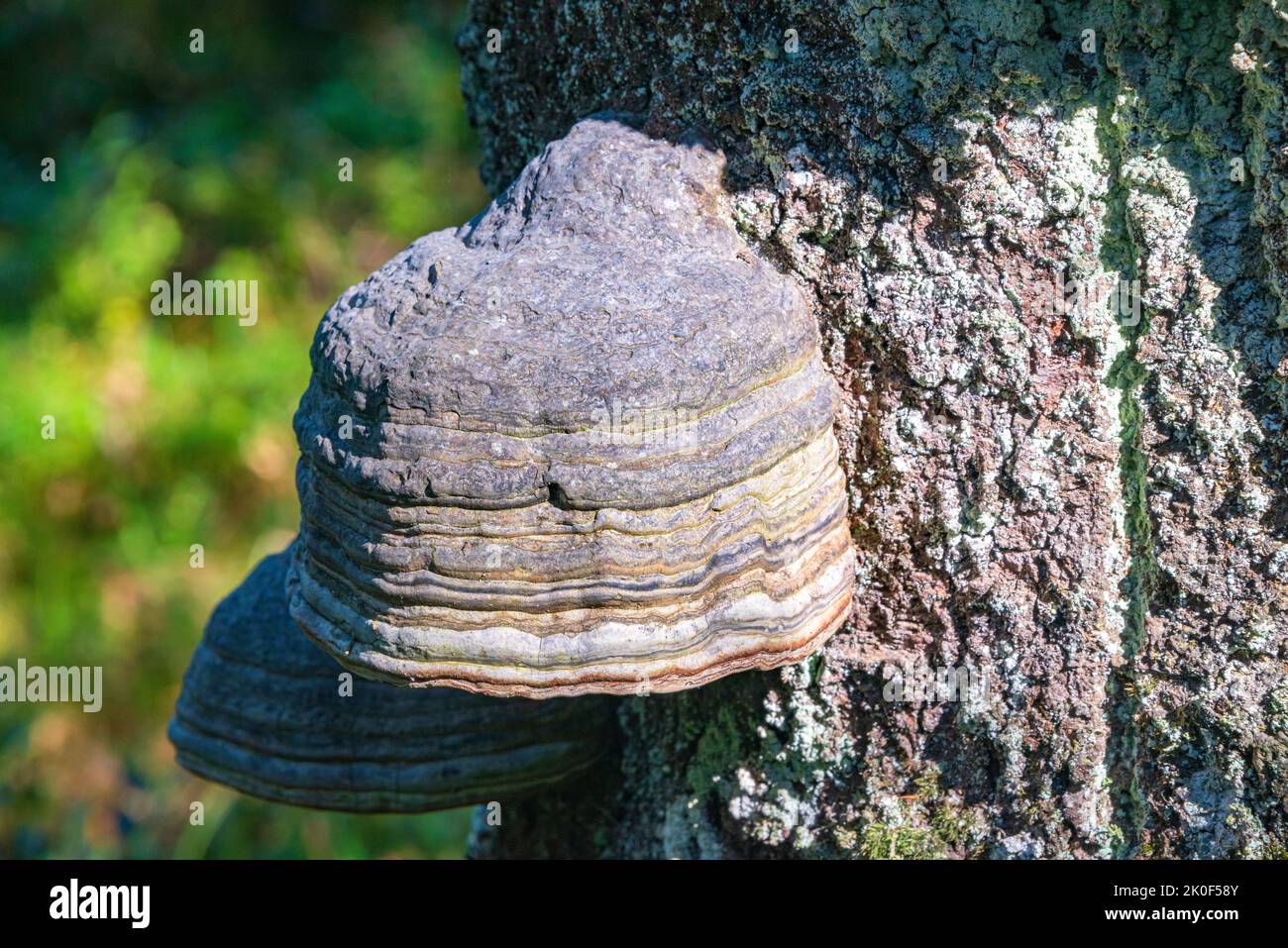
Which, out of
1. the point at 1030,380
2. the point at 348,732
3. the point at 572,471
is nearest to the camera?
the point at 572,471

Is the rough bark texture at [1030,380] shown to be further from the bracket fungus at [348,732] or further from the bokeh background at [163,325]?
the bokeh background at [163,325]

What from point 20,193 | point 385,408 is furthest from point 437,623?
point 20,193

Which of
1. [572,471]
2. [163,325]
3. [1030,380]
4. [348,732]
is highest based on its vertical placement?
[163,325]

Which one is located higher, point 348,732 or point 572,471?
point 572,471

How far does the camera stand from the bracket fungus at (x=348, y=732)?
6.73 feet

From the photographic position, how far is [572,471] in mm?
1417

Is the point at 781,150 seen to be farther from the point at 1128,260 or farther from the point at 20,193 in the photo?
the point at 20,193

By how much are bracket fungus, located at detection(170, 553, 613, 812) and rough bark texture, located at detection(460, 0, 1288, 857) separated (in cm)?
44

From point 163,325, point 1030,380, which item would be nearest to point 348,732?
point 1030,380

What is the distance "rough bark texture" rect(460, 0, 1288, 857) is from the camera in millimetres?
1548

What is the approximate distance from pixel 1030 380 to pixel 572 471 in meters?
0.70

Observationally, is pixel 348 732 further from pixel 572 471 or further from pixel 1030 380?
pixel 1030 380

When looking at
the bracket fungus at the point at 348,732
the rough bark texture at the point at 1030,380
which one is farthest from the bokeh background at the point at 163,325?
the rough bark texture at the point at 1030,380

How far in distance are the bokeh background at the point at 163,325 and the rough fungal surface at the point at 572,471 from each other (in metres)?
3.52
